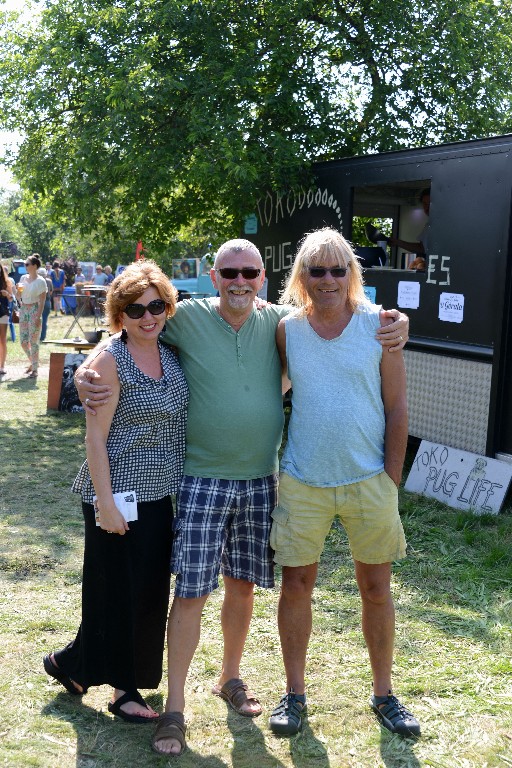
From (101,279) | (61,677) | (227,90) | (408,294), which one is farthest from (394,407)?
(101,279)

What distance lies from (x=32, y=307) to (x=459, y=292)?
7.31 meters

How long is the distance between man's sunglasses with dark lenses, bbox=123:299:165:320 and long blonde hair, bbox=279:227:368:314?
524 mm

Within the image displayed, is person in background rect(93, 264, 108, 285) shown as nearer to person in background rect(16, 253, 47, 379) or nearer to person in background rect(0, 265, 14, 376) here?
person in background rect(16, 253, 47, 379)

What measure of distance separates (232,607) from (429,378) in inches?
145

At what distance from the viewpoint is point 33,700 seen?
3361 millimetres

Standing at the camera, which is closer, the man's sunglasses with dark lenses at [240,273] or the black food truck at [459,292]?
the man's sunglasses with dark lenses at [240,273]

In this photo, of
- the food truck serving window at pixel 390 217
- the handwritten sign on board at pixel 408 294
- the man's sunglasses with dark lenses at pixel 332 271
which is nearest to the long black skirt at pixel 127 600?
the man's sunglasses with dark lenses at pixel 332 271

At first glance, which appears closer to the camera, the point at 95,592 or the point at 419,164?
the point at 95,592

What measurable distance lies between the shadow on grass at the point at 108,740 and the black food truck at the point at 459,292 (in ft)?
11.6

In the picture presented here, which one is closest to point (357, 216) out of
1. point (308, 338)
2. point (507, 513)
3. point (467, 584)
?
point (507, 513)

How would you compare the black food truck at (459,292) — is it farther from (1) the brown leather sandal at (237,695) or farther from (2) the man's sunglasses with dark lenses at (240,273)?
Answer: (2) the man's sunglasses with dark lenses at (240,273)

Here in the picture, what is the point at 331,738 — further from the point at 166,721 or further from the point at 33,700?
the point at 33,700

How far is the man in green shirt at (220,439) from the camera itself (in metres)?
3.05

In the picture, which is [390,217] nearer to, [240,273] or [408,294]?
[408,294]
